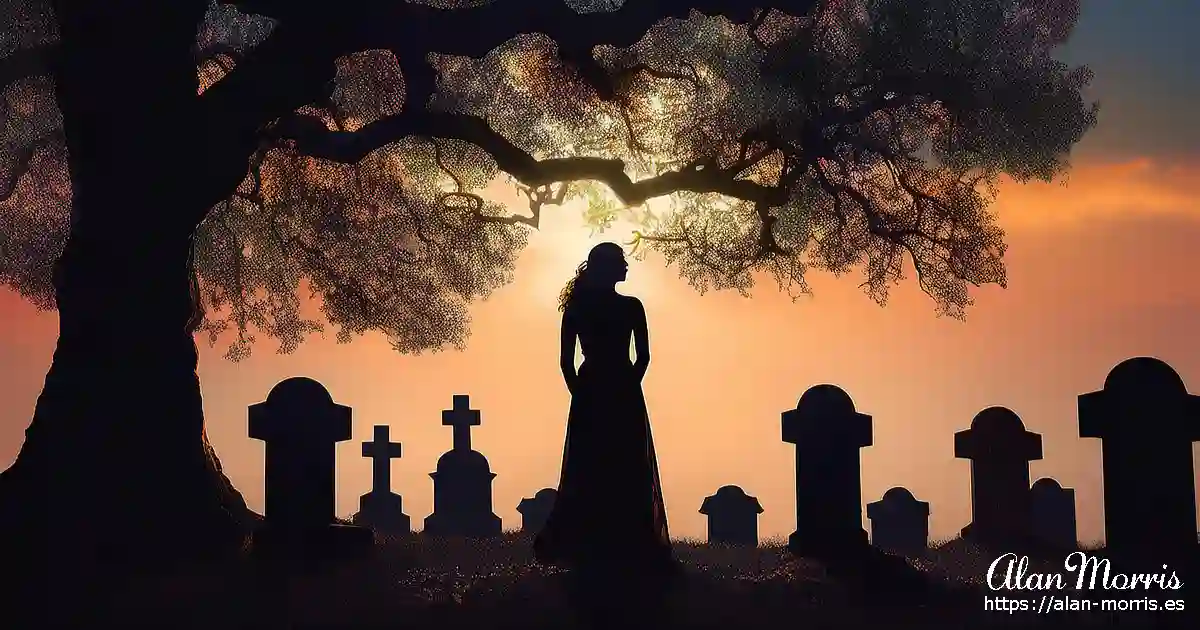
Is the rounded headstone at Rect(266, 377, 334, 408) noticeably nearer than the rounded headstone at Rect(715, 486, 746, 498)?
Yes

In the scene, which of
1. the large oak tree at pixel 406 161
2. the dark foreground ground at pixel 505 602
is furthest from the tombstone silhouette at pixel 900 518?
the dark foreground ground at pixel 505 602

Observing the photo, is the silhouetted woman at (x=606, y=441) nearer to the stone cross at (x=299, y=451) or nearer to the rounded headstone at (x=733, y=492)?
the stone cross at (x=299, y=451)

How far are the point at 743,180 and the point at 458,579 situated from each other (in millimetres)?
6745

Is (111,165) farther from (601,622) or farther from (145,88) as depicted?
(601,622)

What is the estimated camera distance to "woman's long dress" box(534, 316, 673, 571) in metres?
10.3

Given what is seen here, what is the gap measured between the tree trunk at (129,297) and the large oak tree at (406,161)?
24mm

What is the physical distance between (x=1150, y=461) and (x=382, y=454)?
41.2 ft

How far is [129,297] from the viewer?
1261 cm

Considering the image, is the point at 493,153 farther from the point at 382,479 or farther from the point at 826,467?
the point at 382,479

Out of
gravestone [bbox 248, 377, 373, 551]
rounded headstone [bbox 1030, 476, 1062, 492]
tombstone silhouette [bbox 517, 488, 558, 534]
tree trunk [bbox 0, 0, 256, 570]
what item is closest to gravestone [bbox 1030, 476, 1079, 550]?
rounded headstone [bbox 1030, 476, 1062, 492]

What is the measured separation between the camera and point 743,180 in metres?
15.1

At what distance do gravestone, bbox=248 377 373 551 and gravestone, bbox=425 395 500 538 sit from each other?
21.6 ft

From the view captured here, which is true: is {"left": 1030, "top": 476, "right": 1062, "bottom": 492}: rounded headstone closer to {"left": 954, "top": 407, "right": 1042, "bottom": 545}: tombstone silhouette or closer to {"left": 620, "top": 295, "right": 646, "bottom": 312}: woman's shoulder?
{"left": 954, "top": 407, "right": 1042, "bottom": 545}: tombstone silhouette

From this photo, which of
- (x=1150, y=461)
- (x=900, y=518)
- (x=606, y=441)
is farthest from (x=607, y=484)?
(x=900, y=518)
